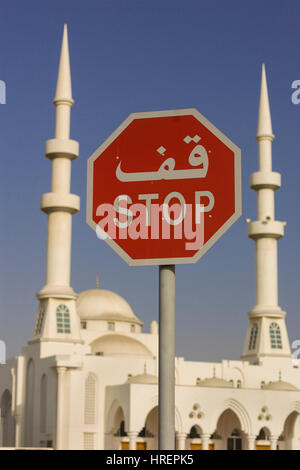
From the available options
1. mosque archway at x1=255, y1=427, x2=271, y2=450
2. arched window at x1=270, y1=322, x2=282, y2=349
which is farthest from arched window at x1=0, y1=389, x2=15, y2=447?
arched window at x1=270, y1=322, x2=282, y2=349

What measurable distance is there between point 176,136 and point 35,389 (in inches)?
1922

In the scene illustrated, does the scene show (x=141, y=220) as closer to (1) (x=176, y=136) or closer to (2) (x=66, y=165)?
(1) (x=176, y=136)

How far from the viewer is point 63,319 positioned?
169 feet

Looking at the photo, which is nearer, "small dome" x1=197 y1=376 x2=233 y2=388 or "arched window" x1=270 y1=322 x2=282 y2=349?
"small dome" x1=197 y1=376 x2=233 y2=388

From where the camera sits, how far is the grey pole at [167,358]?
383cm

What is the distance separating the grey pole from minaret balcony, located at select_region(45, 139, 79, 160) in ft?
151

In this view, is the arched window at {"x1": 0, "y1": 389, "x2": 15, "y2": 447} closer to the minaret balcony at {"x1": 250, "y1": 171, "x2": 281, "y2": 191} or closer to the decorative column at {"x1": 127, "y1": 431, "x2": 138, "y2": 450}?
the decorative column at {"x1": 127, "y1": 431, "x2": 138, "y2": 450}

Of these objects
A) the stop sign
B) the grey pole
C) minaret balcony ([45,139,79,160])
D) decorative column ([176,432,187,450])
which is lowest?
the grey pole

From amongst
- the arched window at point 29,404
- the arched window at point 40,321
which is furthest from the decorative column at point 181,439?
the arched window at point 40,321

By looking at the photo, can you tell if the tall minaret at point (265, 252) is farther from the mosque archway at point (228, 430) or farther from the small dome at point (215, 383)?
the small dome at point (215, 383)

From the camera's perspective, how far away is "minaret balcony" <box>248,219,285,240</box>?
55125mm

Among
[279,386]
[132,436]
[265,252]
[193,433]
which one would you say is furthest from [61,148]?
[279,386]

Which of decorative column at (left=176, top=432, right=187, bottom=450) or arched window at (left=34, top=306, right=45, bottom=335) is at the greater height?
arched window at (left=34, top=306, right=45, bottom=335)

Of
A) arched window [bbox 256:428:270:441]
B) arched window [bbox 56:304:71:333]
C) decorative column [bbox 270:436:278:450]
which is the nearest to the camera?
decorative column [bbox 270:436:278:450]
